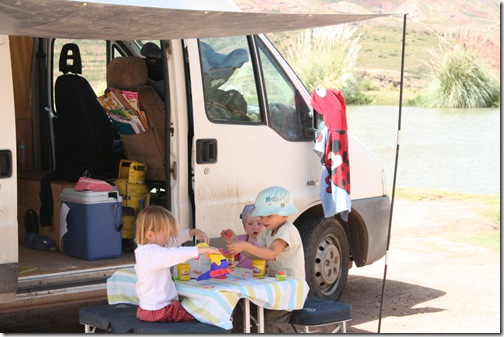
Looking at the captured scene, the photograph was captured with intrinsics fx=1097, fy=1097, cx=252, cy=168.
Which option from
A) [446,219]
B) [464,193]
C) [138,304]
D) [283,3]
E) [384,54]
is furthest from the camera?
[283,3]

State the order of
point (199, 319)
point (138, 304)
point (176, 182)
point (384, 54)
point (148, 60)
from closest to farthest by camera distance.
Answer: point (199, 319), point (138, 304), point (176, 182), point (148, 60), point (384, 54)

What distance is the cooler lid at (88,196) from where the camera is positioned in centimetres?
742

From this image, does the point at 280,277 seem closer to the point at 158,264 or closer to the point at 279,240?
the point at 279,240

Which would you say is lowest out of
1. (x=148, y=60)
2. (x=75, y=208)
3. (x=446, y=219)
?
(x=446, y=219)

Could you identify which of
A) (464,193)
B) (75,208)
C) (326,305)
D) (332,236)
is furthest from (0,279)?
(464,193)

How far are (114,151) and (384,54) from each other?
2676 centimetres

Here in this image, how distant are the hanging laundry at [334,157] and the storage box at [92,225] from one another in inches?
59.3

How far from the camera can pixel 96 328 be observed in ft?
20.3

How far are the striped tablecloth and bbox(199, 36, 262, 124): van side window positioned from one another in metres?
1.58

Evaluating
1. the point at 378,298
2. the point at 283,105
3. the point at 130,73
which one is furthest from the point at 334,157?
the point at 378,298


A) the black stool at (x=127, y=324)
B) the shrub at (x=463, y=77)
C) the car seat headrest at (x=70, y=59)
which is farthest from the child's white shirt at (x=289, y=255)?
the shrub at (x=463, y=77)

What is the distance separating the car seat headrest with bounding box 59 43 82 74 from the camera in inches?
319

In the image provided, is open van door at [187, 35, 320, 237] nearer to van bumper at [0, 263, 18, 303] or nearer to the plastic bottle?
van bumper at [0, 263, 18, 303]

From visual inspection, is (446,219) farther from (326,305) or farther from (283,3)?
(283,3)
